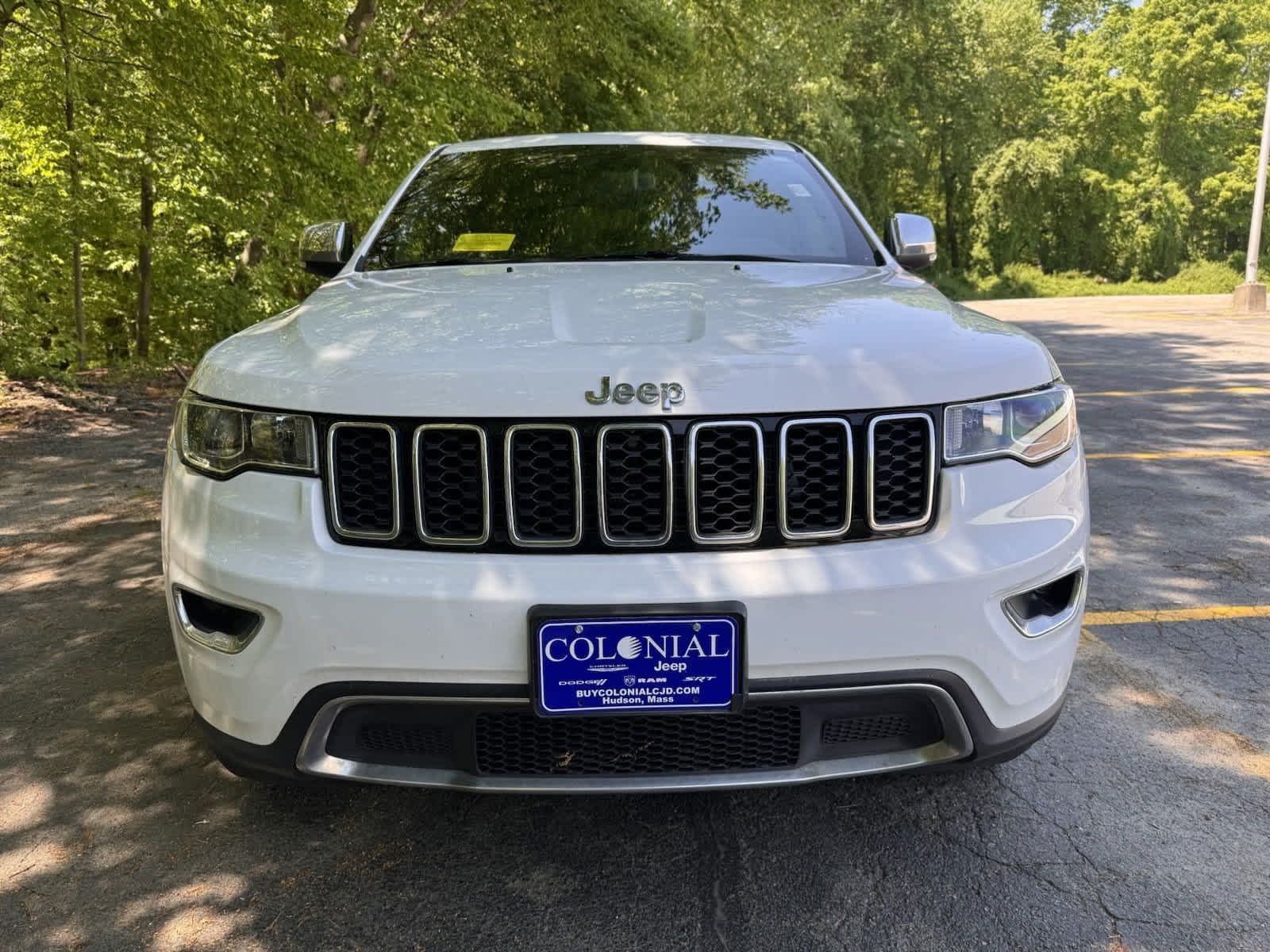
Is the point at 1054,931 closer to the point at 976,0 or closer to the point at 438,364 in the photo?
the point at 438,364

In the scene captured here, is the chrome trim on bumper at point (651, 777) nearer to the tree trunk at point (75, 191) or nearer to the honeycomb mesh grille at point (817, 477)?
the honeycomb mesh grille at point (817, 477)

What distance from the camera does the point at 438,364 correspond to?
1951 millimetres

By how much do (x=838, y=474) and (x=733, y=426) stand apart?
0.24m

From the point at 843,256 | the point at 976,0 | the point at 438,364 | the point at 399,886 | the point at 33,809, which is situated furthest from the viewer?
the point at 976,0

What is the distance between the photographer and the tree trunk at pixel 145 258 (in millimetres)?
9648

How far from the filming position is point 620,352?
195 centimetres

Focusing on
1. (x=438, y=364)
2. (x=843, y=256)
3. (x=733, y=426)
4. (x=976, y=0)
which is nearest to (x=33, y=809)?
(x=438, y=364)

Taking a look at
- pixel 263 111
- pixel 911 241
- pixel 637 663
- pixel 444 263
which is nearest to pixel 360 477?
pixel 637 663

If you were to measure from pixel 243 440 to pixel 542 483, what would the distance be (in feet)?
2.16

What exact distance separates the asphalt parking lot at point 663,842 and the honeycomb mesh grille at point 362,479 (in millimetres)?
843

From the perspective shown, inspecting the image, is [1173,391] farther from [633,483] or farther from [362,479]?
[362,479]

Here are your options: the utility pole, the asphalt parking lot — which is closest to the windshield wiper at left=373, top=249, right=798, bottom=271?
the asphalt parking lot

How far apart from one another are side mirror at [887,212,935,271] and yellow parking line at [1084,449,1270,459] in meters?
3.53

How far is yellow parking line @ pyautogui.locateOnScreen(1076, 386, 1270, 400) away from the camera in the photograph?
348 inches
